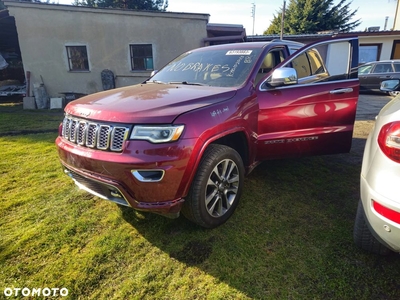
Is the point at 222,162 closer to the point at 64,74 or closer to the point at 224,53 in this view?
the point at 224,53

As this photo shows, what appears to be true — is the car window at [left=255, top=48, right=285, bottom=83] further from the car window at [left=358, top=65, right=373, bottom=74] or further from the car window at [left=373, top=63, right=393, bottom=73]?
the car window at [left=358, top=65, right=373, bottom=74]

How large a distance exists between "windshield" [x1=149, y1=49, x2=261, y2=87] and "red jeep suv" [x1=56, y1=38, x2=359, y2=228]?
1cm

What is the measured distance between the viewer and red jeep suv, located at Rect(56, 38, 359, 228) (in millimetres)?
2014

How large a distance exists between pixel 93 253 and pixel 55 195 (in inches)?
52.2

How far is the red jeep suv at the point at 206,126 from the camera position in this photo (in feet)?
6.61

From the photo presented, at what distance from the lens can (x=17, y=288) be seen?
1.92 m

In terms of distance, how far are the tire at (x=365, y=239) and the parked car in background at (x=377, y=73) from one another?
11.6 metres

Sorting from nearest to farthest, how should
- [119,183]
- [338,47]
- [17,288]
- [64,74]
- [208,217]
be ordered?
1. [17,288]
2. [119,183]
3. [208,217]
4. [64,74]
5. [338,47]

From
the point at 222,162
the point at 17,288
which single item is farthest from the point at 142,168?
the point at 17,288

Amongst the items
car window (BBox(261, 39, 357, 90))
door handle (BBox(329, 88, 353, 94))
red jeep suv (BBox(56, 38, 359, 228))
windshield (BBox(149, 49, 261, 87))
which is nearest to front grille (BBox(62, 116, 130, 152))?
red jeep suv (BBox(56, 38, 359, 228))

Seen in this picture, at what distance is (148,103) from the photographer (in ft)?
7.34

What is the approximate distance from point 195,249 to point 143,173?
33.5 inches

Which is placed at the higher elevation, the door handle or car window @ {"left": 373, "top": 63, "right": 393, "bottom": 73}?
car window @ {"left": 373, "top": 63, "right": 393, "bottom": 73}

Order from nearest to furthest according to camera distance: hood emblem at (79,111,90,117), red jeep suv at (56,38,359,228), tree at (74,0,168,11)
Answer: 1. red jeep suv at (56,38,359,228)
2. hood emblem at (79,111,90,117)
3. tree at (74,0,168,11)
